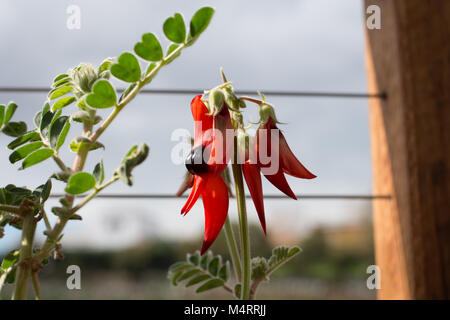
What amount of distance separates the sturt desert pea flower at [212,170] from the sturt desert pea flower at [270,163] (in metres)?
0.02

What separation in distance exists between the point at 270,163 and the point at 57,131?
0.15 m

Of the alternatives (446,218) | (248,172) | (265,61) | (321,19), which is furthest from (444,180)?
(265,61)

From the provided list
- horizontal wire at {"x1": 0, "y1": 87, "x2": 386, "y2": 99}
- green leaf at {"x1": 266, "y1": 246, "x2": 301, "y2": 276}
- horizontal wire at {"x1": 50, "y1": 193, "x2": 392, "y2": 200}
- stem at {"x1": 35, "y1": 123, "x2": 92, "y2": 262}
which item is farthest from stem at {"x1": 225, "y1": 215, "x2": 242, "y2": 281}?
horizontal wire at {"x1": 0, "y1": 87, "x2": 386, "y2": 99}

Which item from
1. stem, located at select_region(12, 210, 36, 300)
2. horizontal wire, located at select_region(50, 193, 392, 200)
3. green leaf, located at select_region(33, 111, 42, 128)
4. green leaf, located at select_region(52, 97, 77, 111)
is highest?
horizontal wire, located at select_region(50, 193, 392, 200)

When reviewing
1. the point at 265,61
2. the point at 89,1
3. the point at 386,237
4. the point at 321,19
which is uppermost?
the point at 265,61

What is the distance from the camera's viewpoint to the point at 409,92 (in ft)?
2.66

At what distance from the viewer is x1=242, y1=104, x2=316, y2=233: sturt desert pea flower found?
12.5 inches

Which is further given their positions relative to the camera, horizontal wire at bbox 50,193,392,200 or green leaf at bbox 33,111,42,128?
horizontal wire at bbox 50,193,392,200

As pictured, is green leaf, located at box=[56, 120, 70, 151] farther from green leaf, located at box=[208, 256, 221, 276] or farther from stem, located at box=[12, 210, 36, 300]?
green leaf, located at box=[208, 256, 221, 276]
